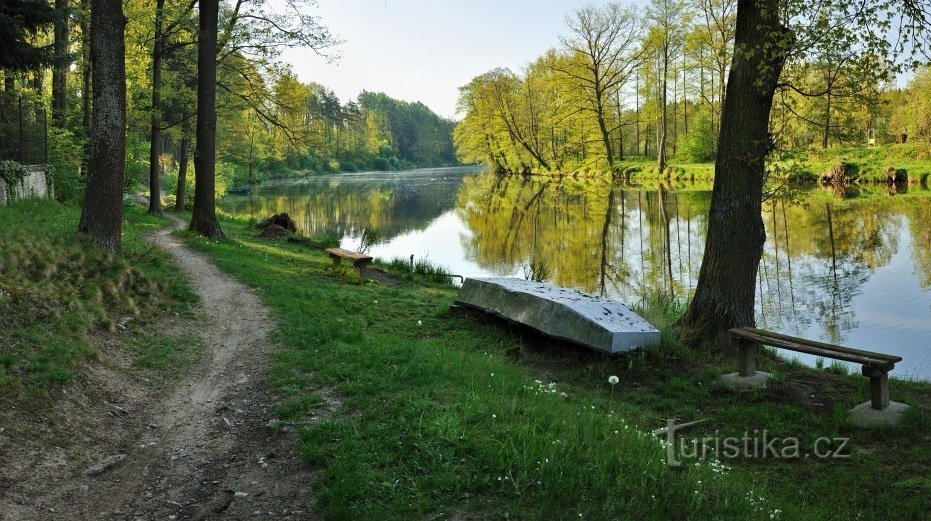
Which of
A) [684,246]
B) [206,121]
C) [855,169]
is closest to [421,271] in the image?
[206,121]

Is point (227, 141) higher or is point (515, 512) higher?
point (227, 141)

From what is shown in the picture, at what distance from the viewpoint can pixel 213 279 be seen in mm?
11734

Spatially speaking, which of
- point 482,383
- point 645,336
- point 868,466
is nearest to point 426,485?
point 482,383

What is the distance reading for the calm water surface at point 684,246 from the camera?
39.7 ft

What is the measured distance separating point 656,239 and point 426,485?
769 inches

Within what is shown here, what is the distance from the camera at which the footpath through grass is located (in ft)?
13.6

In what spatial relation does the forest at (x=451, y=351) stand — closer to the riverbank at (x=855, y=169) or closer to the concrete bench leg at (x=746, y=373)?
the concrete bench leg at (x=746, y=373)

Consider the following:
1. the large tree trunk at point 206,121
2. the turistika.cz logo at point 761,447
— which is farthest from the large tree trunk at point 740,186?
the large tree trunk at point 206,121

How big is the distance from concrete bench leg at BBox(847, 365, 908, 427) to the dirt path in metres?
5.32

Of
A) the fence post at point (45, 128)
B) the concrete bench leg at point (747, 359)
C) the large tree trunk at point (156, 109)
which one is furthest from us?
the large tree trunk at point (156, 109)

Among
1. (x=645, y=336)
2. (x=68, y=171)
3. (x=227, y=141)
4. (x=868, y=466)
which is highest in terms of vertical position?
(x=227, y=141)

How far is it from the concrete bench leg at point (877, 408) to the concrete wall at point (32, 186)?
54.0ft

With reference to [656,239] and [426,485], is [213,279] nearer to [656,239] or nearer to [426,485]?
[426,485]

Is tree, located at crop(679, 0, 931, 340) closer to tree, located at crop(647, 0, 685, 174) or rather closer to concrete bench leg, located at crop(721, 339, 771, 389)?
concrete bench leg, located at crop(721, 339, 771, 389)
